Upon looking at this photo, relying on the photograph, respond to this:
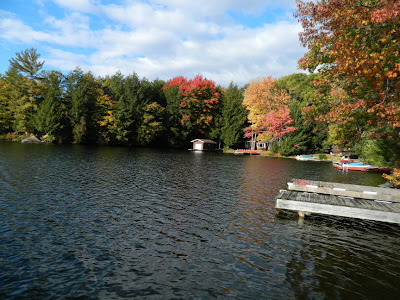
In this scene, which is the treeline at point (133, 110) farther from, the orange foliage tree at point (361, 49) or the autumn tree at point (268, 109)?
the orange foliage tree at point (361, 49)

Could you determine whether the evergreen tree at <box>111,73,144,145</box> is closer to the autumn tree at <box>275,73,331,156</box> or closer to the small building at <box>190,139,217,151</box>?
the small building at <box>190,139,217,151</box>

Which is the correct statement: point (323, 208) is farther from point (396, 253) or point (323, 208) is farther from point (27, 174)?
point (27, 174)

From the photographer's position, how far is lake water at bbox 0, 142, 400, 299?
6988mm

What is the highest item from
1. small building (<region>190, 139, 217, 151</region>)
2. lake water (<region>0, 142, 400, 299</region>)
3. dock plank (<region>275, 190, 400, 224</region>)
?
small building (<region>190, 139, 217, 151</region>)

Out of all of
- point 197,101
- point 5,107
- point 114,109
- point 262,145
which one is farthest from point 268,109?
point 5,107

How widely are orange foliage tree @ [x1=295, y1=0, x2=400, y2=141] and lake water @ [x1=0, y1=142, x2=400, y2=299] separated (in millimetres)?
6311

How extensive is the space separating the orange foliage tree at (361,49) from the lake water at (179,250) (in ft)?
20.7

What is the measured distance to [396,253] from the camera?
9953 millimetres

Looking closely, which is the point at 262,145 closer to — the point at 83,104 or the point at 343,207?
the point at 83,104

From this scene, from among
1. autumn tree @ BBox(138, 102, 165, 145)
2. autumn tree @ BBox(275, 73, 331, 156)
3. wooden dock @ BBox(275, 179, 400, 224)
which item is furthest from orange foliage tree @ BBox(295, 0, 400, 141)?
autumn tree @ BBox(138, 102, 165, 145)

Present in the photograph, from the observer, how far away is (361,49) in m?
12.9

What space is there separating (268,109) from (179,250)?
65443mm

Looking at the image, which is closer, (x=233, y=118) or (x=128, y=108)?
(x=128, y=108)

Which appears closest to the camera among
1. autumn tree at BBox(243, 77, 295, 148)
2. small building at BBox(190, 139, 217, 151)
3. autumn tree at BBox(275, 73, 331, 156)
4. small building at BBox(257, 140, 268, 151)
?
autumn tree at BBox(275, 73, 331, 156)
